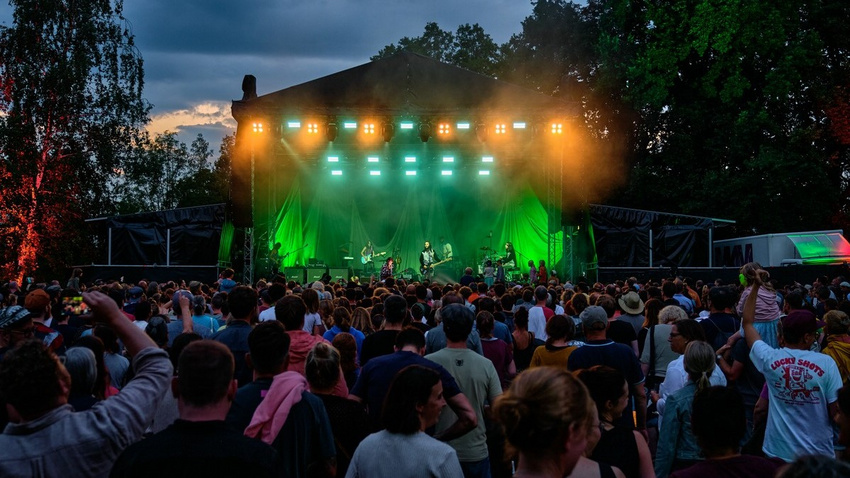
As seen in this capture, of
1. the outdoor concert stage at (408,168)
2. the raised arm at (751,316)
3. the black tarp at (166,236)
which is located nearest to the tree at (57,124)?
the black tarp at (166,236)

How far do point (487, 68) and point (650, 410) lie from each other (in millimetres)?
Answer: 37691

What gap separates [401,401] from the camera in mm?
2932

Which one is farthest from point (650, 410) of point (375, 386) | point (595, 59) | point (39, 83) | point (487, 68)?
point (487, 68)

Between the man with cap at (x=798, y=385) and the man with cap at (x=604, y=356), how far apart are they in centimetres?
80

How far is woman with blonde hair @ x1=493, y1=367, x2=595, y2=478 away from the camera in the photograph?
2084 millimetres

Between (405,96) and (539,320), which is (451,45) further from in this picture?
(539,320)

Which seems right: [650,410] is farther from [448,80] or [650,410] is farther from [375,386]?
[448,80]

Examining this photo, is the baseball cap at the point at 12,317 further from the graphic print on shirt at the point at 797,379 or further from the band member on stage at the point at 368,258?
the band member on stage at the point at 368,258

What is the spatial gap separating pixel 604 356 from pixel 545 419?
9.22 feet

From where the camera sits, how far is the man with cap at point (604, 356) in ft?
15.5

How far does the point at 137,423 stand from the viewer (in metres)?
2.42

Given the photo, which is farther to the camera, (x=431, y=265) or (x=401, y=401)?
(x=431, y=265)

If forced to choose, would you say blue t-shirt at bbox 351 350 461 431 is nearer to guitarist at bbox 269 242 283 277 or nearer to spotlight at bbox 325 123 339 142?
spotlight at bbox 325 123 339 142

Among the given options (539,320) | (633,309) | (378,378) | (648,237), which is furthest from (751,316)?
(648,237)
